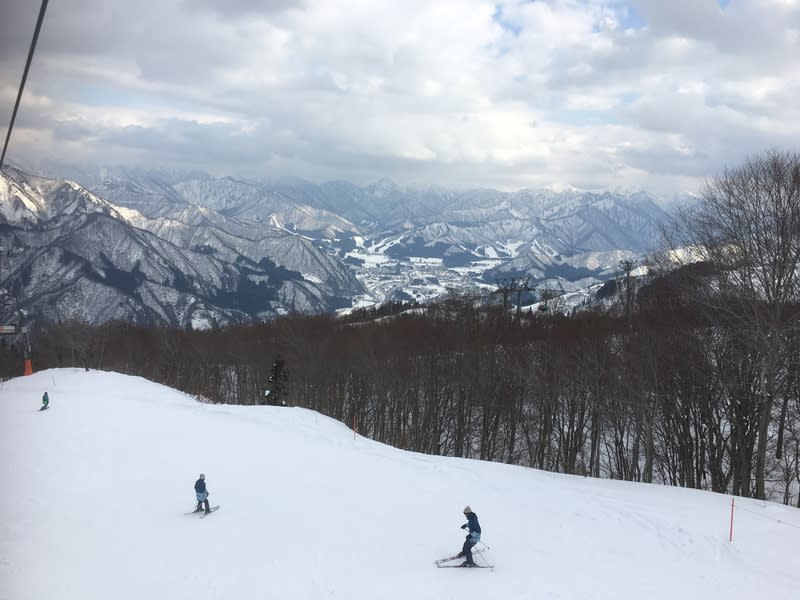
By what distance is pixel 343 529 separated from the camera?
1652cm

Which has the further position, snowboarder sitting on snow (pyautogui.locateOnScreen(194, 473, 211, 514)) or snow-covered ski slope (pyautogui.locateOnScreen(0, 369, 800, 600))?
snowboarder sitting on snow (pyautogui.locateOnScreen(194, 473, 211, 514))

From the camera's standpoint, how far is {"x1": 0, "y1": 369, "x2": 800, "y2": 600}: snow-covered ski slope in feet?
41.5

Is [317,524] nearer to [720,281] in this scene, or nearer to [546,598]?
[546,598]

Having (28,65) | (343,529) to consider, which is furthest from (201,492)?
(28,65)

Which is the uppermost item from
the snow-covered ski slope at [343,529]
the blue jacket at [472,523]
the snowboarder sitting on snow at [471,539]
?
the blue jacket at [472,523]

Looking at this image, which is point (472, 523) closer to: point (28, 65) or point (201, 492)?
point (201, 492)

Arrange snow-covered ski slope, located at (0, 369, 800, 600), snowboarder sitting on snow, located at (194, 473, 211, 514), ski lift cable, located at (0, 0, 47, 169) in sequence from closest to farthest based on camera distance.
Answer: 1. ski lift cable, located at (0, 0, 47, 169)
2. snow-covered ski slope, located at (0, 369, 800, 600)
3. snowboarder sitting on snow, located at (194, 473, 211, 514)

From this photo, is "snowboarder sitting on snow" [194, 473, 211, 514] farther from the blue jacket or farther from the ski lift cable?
the ski lift cable

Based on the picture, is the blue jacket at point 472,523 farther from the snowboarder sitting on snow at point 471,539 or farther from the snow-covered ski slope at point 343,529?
the snow-covered ski slope at point 343,529

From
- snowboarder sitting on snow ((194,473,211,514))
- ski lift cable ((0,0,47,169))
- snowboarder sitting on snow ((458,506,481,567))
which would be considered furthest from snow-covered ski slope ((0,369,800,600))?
ski lift cable ((0,0,47,169))

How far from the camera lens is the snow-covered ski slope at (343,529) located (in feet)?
41.5

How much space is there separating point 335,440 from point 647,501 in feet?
55.9

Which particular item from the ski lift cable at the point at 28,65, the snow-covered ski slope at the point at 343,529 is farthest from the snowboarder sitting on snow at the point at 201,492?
the ski lift cable at the point at 28,65

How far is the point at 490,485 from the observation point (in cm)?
2155
